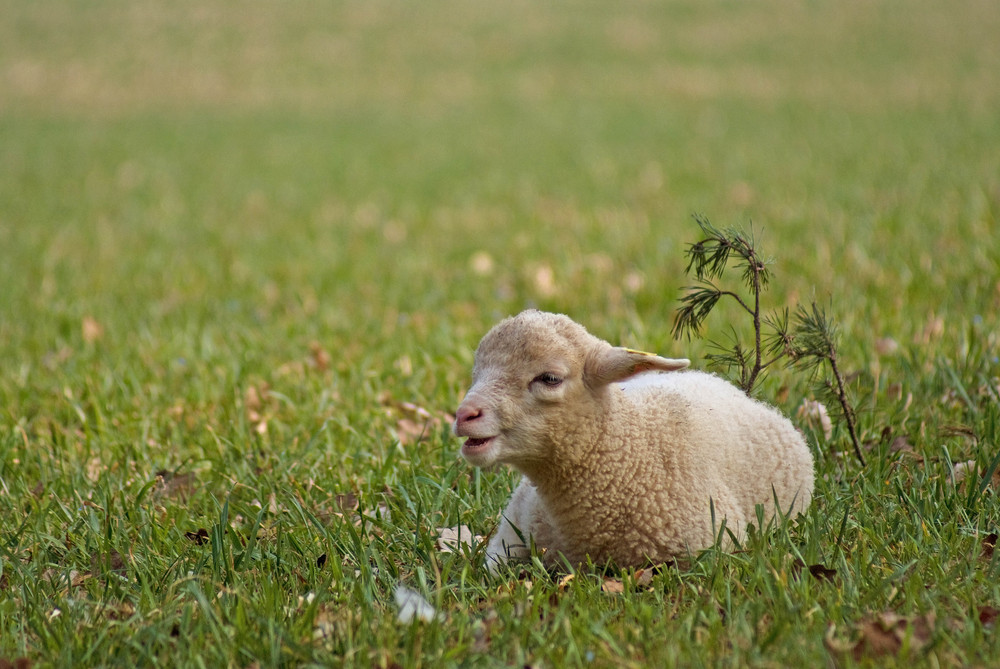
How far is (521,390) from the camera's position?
273cm

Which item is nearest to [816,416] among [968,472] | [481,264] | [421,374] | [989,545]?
[968,472]

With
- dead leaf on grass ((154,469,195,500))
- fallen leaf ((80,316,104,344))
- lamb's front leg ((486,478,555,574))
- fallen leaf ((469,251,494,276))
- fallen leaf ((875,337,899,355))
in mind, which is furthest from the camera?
fallen leaf ((469,251,494,276))

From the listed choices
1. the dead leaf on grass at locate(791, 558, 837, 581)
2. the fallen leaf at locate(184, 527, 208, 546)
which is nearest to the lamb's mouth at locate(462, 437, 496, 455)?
the dead leaf on grass at locate(791, 558, 837, 581)

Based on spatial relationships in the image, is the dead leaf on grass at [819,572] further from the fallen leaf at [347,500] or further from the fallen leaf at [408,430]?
the fallen leaf at [408,430]

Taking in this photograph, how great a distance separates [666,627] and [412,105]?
66.6 ft

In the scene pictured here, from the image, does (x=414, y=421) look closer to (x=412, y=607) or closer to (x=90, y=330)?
(x=412, y=607)

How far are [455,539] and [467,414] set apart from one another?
2.37 feet

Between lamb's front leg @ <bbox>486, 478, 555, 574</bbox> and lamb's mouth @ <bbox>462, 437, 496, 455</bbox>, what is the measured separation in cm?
41

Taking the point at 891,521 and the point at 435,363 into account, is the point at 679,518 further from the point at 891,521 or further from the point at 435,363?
the point at 435,363

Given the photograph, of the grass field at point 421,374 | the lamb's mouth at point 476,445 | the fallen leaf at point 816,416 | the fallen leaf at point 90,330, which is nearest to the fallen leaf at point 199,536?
the grass field at point 421,374

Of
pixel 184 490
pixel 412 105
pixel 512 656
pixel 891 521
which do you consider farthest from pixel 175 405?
pixel 412 105

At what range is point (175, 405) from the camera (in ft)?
15.2

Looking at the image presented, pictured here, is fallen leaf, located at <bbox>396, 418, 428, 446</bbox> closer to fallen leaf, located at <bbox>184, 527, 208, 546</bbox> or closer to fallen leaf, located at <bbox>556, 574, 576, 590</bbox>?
fallen leaf, located at <bbox>184, 527, 208, 546</bbox>

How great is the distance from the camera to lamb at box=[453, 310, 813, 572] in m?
2.72
